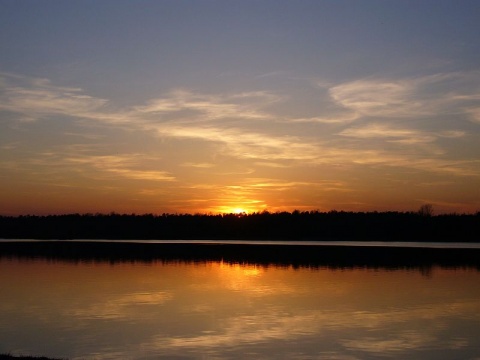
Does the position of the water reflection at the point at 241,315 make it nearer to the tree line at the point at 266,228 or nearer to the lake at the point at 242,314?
the lake at the point at 242,314

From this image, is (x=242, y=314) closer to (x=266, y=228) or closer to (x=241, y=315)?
(x=241, y=315)

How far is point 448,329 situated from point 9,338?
1326 cm

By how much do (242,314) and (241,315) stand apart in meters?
0.25

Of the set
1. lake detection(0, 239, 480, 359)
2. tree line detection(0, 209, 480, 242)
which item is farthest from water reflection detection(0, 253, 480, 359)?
tree line detection(0, 209, 480, 242)

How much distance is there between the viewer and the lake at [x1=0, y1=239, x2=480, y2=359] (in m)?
17.8

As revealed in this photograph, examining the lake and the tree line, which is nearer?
the lake

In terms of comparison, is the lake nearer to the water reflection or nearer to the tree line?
the water reflection

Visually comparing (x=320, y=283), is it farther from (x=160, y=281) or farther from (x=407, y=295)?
(x=160, y=281)

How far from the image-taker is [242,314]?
938 inches

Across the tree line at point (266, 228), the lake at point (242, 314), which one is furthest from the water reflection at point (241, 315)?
the tree line at point (266, 228)

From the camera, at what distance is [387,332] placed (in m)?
20.3

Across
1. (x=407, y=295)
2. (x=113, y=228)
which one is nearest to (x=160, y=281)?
(x=407, y=295)

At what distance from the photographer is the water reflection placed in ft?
58.3

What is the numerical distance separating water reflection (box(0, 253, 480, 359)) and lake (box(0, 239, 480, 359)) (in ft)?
0.12
